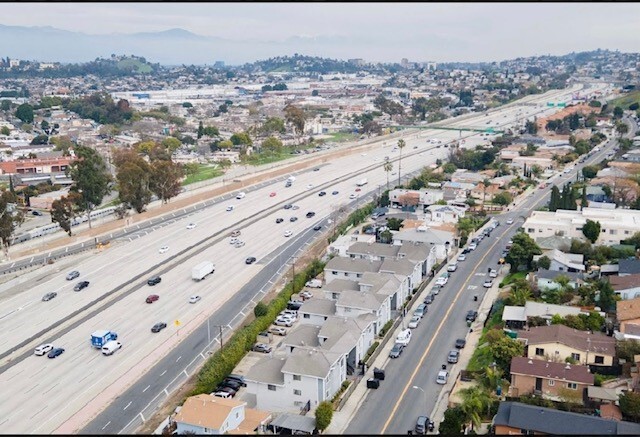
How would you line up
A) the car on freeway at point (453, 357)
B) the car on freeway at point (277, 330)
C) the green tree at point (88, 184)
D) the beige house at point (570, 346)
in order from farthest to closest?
1. the green tree at point (88, 184)
2. the car on freeway at point (277, 330)
3. the car on freeway at point (453, 357)
4. the beige house at point (570, 346)

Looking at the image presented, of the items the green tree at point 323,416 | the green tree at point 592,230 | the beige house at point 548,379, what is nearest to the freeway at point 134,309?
the green tree at point 323,416

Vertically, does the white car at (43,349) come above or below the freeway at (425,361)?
below

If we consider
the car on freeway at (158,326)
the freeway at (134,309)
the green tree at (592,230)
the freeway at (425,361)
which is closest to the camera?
the freeway at (425,361)

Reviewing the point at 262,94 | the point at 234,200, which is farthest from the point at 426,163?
the point at 262,94

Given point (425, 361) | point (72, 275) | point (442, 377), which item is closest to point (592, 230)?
point (425, 361)

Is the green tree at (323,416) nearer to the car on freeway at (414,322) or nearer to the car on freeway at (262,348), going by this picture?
the car on freeway at (262,348)

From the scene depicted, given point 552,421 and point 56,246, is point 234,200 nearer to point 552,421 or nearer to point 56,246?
point 56,246

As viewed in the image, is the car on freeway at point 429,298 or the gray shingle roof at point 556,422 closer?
the gray shingle roof at point 556,422

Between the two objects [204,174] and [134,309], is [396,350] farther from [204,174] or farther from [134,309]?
[204,174]
